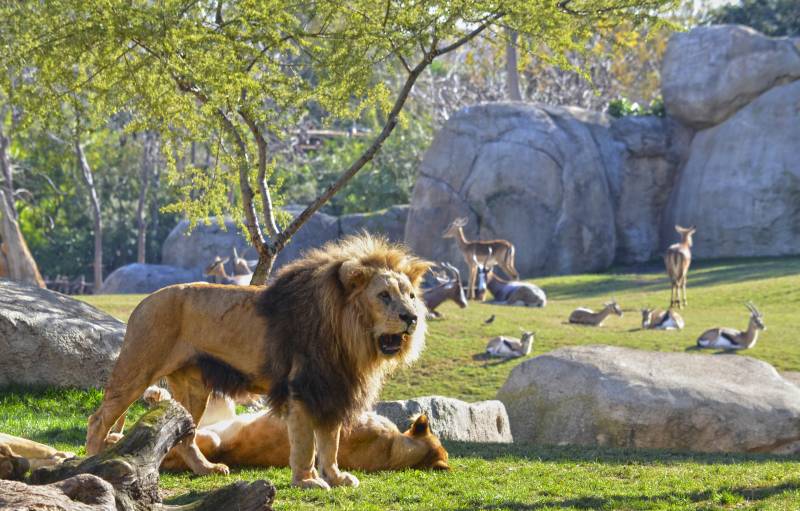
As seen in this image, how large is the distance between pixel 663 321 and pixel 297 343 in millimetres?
15383

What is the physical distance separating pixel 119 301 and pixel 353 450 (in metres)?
15.3

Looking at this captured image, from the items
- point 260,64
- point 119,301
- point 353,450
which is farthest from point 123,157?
point 353,450

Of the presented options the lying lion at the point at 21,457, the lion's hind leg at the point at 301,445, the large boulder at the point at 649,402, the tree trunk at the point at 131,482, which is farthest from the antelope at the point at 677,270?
the tree trunk at the point at 131,482

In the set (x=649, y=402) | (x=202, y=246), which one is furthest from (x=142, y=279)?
(x=649, y=402)

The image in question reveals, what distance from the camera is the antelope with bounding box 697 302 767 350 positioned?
65.7ft

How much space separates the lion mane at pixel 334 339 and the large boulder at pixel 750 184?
89.9 ft

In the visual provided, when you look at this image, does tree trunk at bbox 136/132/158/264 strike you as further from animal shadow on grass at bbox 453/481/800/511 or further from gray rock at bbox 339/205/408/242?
animal shadow on grass at bbox 453/481/800/511

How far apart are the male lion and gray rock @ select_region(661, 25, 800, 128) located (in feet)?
95.0

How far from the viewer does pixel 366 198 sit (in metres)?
44.4

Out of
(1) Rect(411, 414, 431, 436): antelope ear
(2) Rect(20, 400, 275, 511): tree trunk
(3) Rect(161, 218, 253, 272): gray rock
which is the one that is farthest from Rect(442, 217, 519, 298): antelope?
(2) Rect(20, 400, 275, 511): tree trunk

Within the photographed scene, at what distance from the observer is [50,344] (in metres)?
12.5

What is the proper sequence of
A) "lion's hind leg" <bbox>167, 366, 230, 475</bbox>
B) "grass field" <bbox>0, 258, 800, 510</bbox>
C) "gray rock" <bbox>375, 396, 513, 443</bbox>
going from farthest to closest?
"gray rock" <bbox>375, 396, 513, 443</bbox>
"lion's hind leg" <bbox>167, 366, 230, 475</bbox>
"grass field" <bbox>0, 258, 800, 510</bbox>

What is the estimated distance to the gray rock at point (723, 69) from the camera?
35.0m

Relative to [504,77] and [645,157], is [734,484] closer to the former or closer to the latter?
[645,157]
